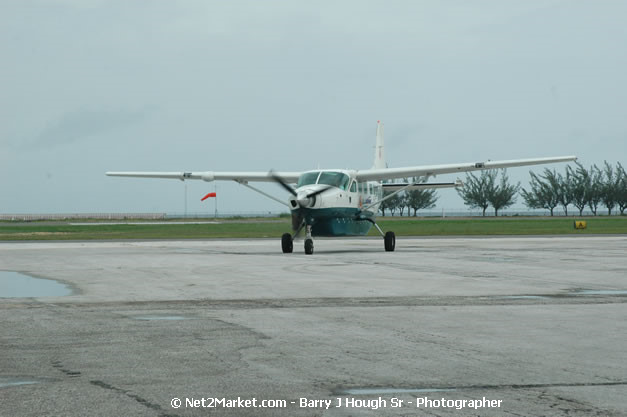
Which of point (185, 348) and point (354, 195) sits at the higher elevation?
point (354, 195)

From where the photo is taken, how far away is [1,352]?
26.7 ft

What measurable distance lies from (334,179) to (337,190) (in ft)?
1.53

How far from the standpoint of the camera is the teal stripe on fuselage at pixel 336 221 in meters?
30.5

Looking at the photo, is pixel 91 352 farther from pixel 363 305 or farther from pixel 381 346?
pixel 363 305

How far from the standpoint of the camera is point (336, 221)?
A: 3166 cm

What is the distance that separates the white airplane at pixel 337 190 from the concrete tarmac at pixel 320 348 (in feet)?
42.8

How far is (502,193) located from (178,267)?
13761 centimetres

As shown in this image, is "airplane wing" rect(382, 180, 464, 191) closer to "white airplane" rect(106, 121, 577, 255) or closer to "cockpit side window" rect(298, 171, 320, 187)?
"white airplane" rect(106, 121, 577, 255)

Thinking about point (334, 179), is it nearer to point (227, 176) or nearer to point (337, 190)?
point (337, 190)

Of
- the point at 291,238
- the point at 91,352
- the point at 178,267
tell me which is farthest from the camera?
the point at 291,238

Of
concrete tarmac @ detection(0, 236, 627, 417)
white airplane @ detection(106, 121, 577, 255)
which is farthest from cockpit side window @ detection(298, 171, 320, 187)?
concrete tarmac @ detection(0, 236, 627, 417)

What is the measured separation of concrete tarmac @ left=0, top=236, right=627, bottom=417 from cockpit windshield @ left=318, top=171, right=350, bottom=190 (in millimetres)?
→ 14270

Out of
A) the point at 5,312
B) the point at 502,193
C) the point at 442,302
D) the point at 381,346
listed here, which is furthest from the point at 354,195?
the point at 502,193

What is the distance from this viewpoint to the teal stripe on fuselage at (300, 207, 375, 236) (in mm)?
30531
